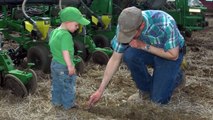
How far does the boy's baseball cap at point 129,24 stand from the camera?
340 centimetres

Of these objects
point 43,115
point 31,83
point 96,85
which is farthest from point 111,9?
point 43,115

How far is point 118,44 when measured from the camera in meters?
3.79

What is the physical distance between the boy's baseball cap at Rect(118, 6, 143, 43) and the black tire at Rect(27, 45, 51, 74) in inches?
92.1

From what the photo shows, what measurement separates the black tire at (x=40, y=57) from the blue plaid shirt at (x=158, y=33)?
1978mm

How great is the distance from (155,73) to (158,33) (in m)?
0.50

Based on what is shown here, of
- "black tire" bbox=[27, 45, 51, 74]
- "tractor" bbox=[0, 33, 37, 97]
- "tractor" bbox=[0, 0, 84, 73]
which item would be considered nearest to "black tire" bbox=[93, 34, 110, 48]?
"tractor" bbox=[0, 0, 84, 73]

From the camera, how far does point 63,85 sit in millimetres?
4008

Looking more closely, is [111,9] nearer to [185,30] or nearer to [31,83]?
[185,30]

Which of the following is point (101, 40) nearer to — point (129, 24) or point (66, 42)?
point (66, 42)

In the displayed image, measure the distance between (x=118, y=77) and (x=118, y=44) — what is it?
1821 mm

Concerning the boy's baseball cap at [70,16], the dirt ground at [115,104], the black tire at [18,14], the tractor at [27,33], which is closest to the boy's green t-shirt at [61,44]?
the boy's baseball cap at [70,16]

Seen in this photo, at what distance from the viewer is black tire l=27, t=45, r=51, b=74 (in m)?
5.64

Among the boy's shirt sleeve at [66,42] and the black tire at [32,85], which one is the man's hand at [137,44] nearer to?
the boy's shirt sleeve at [66,42]

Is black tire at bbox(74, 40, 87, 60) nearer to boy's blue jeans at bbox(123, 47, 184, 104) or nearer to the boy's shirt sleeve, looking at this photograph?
boy's blue jeans at bbox(123, 47, 184, 104)
